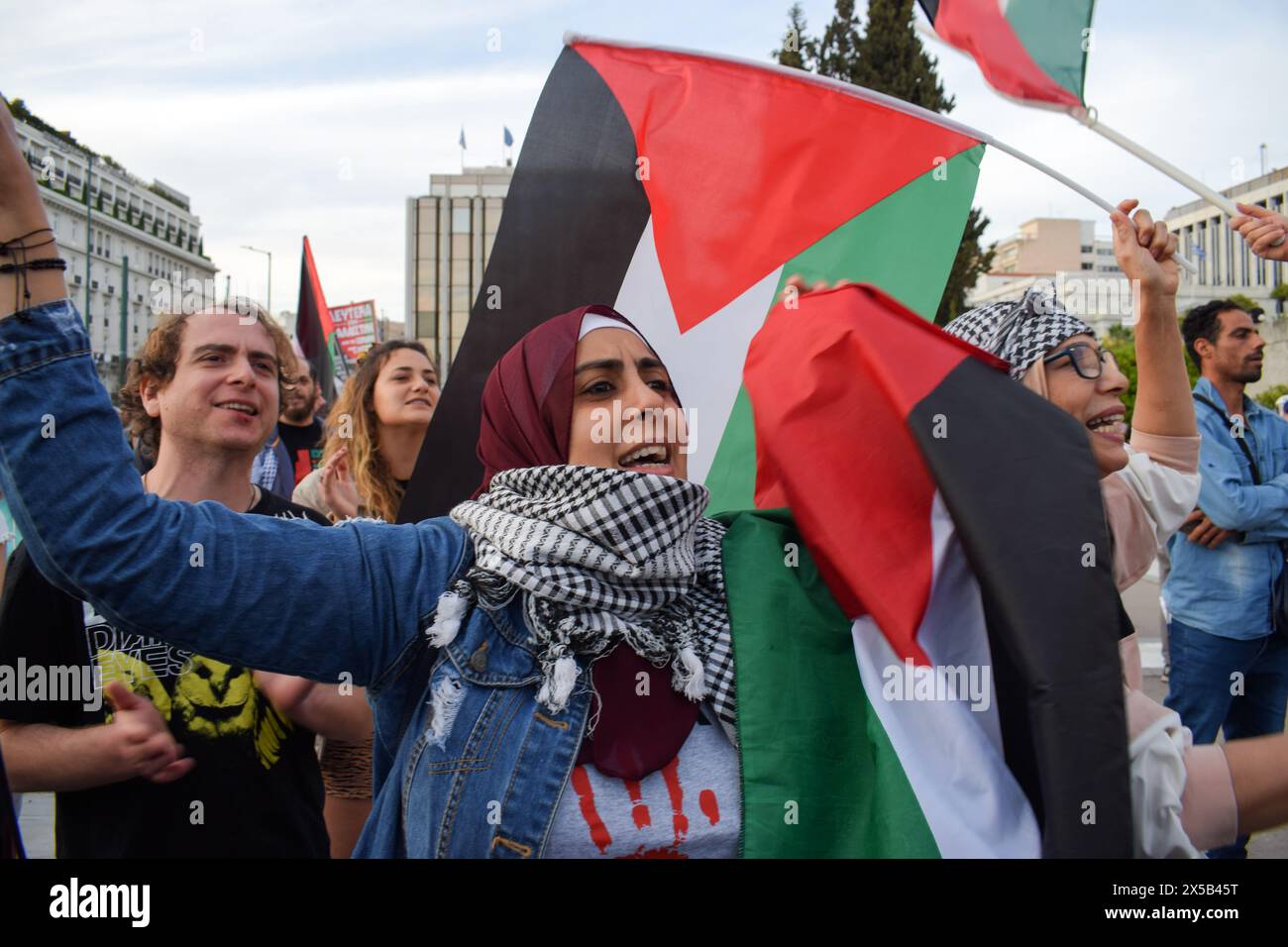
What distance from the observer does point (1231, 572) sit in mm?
4164

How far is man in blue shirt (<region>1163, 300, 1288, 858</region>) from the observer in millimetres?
4059

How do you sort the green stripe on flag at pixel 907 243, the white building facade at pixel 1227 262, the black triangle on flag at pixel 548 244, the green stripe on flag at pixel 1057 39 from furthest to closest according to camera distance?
the white building facade at pixel 1227 262
the green stripe on flag at pixel 1057 39
the green stripe on flag at pixel 907 243
the black triangle on flag at pixel 548 244

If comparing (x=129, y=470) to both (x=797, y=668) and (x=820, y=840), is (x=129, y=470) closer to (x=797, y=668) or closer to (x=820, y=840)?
(x=797, y=668)

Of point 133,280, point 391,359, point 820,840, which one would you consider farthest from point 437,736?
point 133,280

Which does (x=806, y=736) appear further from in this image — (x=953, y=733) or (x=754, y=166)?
(x=754, y=166)

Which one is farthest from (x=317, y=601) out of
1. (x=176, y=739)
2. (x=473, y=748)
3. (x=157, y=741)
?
(x=176, y=739)

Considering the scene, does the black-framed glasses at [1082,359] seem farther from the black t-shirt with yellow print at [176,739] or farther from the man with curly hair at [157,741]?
the black t-shirt with yellow print at [176,739]

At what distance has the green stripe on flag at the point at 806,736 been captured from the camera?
1.52 metres

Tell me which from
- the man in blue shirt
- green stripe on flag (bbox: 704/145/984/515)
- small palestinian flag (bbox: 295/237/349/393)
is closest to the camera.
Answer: green stripe on flag (bbox: 704/145/984/515)

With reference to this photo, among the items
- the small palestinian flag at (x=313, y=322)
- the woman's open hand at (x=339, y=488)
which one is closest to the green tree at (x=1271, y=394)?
the small palestinian flag at (x=313, y=322)

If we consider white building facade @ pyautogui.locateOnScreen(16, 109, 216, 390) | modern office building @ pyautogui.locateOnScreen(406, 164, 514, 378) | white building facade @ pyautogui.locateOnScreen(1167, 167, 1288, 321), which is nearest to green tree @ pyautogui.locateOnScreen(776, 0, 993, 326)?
white building facade @ pyautogui.locateOnScreen(1167, 167, 1288, 321)

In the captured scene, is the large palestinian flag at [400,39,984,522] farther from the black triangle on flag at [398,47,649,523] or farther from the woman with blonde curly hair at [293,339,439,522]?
the woman with blonde curly hair at [293,339,439,522]

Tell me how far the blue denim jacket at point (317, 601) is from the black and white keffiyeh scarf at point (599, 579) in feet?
0.14
